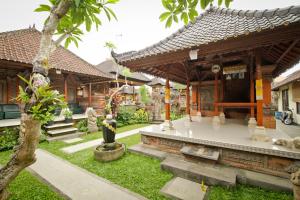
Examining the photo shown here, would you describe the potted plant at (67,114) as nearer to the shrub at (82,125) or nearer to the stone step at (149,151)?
the shrub at (82,125)

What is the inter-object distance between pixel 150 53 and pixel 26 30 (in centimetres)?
1104

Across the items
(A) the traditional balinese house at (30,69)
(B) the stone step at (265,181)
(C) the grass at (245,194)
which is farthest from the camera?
(A) the traditional balinese house at (30,69)

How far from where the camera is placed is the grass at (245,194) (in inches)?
108

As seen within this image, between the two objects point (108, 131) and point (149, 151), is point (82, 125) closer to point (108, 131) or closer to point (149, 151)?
point (108, 131)

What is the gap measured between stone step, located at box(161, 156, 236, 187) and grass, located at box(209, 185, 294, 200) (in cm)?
14

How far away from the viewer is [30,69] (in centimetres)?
809

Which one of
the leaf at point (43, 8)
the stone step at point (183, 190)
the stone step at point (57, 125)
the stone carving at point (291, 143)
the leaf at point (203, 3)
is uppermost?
the leaf at point (203, 3)

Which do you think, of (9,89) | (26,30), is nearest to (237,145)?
(9,89)

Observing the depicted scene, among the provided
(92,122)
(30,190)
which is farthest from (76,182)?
(92,122)

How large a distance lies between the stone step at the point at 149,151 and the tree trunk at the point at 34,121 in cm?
330

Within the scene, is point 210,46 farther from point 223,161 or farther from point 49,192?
point 49,192

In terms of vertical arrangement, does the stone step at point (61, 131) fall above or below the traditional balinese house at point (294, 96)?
below

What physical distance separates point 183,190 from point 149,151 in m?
2.01

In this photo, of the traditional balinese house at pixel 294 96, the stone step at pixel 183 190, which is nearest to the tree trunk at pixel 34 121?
the stone step at pixel 183 190
